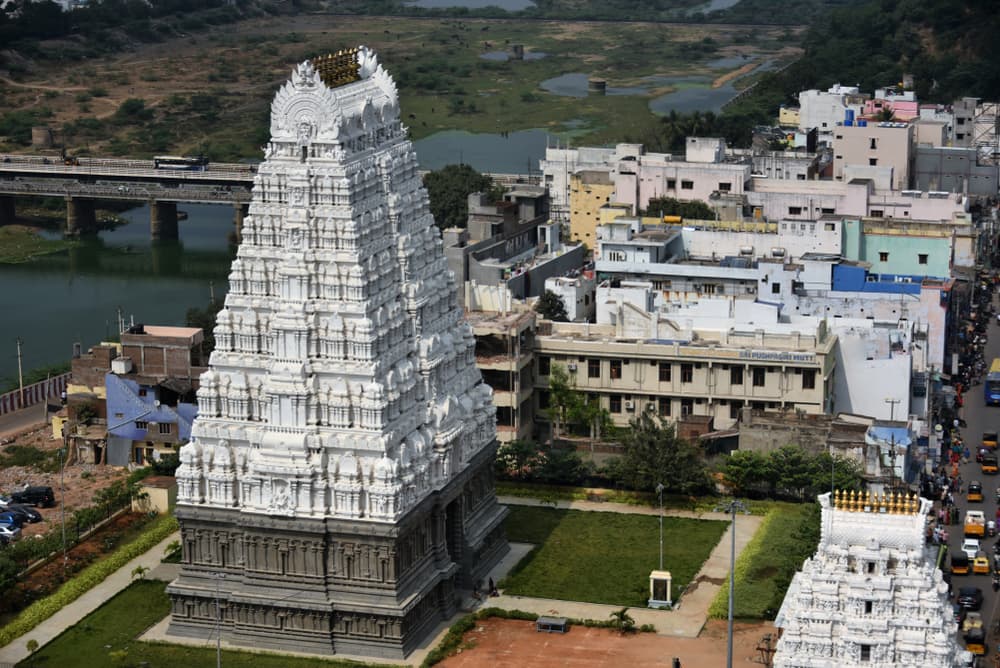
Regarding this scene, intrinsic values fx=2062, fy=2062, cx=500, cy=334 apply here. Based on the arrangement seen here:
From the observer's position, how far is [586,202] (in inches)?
4400

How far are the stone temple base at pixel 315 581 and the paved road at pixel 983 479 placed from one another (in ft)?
53.6

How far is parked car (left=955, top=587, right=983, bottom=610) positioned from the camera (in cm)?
6228

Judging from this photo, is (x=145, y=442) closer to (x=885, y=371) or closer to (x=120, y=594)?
(x=120, y=594)

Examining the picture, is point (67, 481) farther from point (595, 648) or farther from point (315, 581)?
point (595, 648)

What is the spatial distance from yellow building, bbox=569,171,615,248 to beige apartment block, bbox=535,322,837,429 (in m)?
29.1

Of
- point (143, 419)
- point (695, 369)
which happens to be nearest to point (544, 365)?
point (695, 369)

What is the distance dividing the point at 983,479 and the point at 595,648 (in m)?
21.6

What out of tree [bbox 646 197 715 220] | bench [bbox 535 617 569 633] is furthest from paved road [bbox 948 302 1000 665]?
tree [bbox 646 197 715 220]

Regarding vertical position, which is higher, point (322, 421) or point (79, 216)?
point (322, 421)

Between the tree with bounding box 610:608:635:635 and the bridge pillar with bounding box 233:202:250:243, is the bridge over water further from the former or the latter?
the tree with bounding box 610:608:635:635

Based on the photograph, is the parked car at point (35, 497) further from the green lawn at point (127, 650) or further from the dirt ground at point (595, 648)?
the dirt ground at point (595, 648)

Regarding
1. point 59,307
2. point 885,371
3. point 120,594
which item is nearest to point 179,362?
point 120,594

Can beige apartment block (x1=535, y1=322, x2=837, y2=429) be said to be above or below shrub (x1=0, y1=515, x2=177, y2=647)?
above

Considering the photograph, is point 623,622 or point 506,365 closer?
point 623,622
